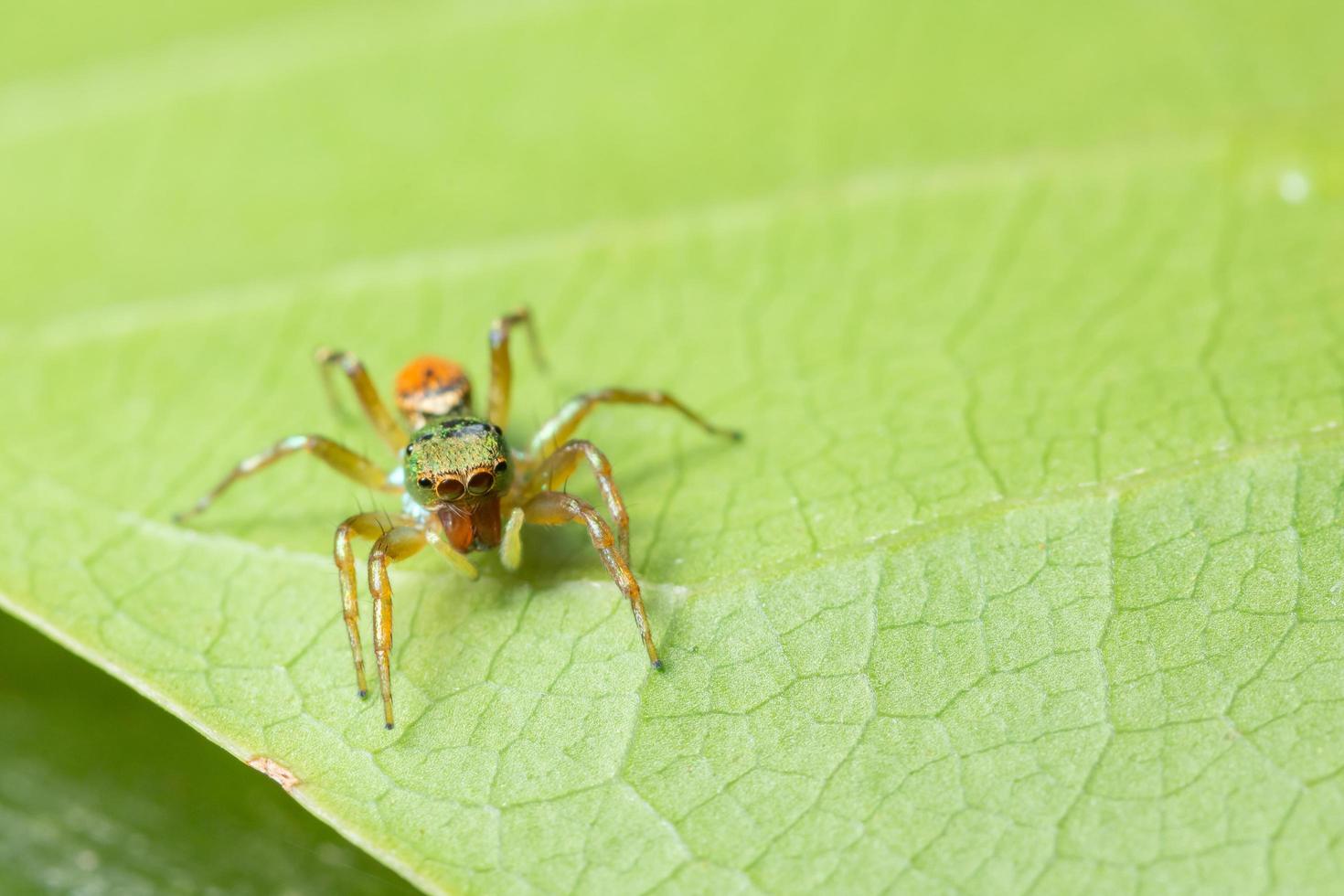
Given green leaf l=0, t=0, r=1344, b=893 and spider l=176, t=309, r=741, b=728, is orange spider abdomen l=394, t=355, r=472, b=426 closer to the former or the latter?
spider l=176, t=309, r=741, b=728

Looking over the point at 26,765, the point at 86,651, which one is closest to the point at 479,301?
the point at 86,651

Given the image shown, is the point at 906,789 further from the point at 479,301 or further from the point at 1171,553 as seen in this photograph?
the point at 479,301

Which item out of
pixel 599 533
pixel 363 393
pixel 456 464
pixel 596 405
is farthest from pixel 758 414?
pixel 363 393

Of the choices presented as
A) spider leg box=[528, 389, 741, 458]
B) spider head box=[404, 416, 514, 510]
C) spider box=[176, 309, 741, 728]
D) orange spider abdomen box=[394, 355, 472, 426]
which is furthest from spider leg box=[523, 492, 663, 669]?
orange spider abdomen box=[394, 355, 472, 426]

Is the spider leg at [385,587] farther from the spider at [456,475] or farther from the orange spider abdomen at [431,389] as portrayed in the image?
the orange spider abdomen at [431,389]

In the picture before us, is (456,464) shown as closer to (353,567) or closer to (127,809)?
(353,567)
